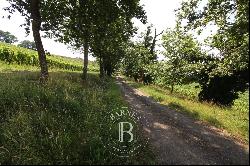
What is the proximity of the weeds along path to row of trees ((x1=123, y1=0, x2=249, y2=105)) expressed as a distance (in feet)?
7.50

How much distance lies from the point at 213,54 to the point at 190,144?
8.26m

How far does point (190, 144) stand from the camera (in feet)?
30.6

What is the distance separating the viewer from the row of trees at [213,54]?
9734 mm

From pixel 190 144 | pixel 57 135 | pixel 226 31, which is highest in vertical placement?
pixel 226 31

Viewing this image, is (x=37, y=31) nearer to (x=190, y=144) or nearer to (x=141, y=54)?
(x=190, y=144)

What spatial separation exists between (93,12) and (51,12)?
345 cm

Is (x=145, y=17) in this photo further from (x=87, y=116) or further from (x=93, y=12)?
(x=87, y=116)

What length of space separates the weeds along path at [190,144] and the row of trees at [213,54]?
229 cm

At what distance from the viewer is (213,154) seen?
804 centimetres

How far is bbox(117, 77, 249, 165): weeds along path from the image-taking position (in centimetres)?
753

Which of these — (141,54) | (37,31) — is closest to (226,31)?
(37,31)

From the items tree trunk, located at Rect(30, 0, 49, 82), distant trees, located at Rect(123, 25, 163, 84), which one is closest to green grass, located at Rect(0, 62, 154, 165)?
tree trunk, located at Rect(30, 0, 49, 82)

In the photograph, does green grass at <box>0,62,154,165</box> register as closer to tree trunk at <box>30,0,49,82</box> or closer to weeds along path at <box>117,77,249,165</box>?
weeds along path at <box>117,77,249,165</box>

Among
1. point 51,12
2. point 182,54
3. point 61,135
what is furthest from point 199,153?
point 182,54
